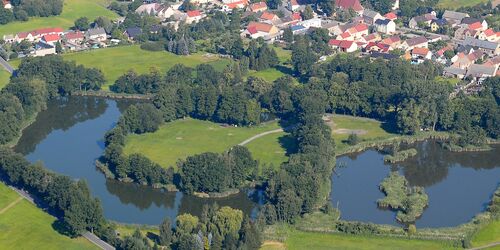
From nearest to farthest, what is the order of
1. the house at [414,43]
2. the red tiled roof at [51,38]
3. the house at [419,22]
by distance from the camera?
the house at [414,43] → the red tiled roof at [51,38] → the house at [419,22]

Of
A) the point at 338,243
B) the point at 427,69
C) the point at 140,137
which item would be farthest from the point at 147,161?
the point at 427,69

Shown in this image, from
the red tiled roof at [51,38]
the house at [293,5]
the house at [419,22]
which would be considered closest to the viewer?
the red tiled roof at [51,38]

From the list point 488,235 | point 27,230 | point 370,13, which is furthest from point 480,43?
point 27,230

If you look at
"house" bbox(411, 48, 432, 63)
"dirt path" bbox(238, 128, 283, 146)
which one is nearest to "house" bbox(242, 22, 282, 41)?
"house" bbox(411, 48, 432, 63)

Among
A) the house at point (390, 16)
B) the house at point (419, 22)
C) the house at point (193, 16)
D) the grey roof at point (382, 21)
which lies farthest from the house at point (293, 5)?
the house at point (419, 22)

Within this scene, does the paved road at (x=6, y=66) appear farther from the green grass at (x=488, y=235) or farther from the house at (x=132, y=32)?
the green grass at (x=488, y=235)

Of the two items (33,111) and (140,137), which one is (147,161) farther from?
(33,111)

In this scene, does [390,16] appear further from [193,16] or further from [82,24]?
[82,24]
